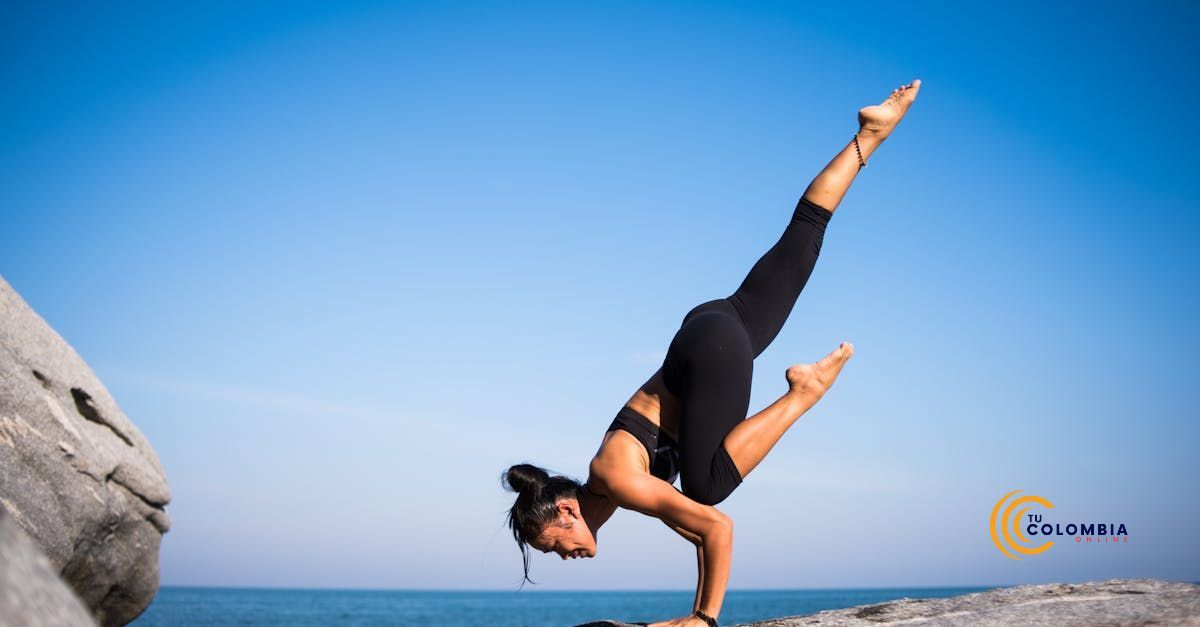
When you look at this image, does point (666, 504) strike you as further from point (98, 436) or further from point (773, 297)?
point (98, 436)

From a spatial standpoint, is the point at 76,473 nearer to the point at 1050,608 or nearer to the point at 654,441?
the point at 654,441

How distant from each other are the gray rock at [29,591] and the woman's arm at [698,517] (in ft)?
9.04

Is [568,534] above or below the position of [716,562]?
above

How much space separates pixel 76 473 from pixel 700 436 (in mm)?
5901

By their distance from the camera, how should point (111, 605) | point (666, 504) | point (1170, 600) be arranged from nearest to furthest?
point (1170, 600) < point (666, 504) < point (111, 605)

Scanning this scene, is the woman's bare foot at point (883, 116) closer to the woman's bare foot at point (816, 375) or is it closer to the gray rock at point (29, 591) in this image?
the woman's bare foot at point (816, 375)

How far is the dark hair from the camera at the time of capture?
4.60 meters

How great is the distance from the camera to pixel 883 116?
5.40m

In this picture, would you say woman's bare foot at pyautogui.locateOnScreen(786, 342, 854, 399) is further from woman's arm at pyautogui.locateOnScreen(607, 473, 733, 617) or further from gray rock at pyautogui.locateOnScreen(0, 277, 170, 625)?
gray rock at pyautogui.locateOnScreen(0, 277, 170, 625)

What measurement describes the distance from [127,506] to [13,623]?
7933 mm

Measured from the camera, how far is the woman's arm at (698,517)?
4301mm

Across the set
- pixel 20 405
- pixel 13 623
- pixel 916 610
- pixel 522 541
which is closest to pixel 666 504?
pixel 522 541

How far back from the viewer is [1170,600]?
12.8 ft

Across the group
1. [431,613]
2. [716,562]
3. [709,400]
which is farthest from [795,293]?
[431,613]
